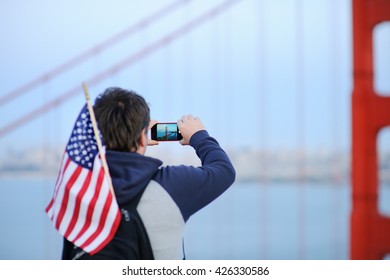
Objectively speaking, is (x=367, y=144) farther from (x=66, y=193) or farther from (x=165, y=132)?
(x=66, y=193)

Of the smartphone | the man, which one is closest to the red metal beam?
the smartphone

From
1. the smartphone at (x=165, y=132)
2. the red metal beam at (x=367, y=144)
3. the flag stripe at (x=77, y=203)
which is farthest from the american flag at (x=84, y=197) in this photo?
the red metal beam at (x=367, y=144)

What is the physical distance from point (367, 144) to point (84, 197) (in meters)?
2.56

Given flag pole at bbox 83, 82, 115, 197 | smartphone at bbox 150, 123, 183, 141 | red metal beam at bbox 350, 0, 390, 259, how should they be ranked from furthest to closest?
1. red metal beam at bbox 350, 0, 390, 259
2. smartphone at bbox 150, 123, 183, 141
3. flag pole at bbox 83, 82, 115, 197

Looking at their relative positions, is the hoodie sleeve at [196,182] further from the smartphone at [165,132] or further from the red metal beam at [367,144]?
the red metal beam at [367,144]

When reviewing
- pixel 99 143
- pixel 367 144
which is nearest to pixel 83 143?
pixel 99 143

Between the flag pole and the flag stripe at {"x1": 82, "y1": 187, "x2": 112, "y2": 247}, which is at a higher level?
the flag pole

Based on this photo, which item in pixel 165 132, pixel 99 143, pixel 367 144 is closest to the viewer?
pixel 99 143

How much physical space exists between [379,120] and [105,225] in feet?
8.39

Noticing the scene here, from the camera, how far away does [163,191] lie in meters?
0.76

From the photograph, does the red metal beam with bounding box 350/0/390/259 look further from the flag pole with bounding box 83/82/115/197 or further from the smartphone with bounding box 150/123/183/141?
the flag pole with bounding box 83/82/115/197

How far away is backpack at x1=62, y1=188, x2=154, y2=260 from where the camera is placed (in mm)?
747

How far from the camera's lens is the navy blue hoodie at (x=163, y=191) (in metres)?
0.75

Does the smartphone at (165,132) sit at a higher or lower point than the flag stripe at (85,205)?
higher
